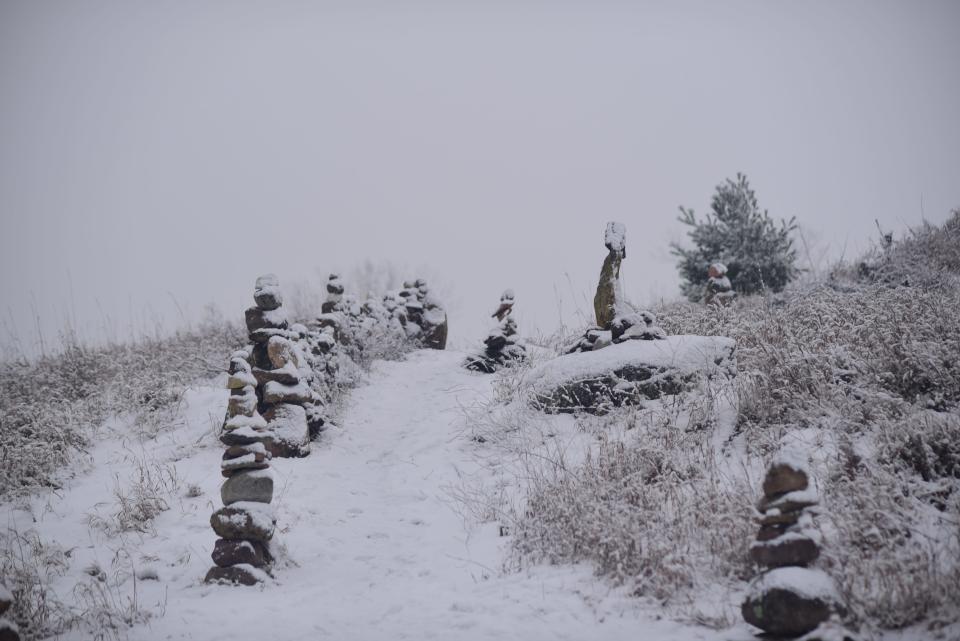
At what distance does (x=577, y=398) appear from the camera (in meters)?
6.84

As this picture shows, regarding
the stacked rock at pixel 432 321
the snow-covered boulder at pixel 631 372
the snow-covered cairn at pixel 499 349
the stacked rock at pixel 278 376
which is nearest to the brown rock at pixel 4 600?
the stacked rock at pixel 278 376

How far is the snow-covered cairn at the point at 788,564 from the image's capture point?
2627mm

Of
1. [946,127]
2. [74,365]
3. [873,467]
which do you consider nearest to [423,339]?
[74,365]

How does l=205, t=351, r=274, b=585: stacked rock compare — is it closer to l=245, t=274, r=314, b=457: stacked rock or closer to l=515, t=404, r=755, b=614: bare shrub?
l=245, t=274, r=314, b=457: stacked rock

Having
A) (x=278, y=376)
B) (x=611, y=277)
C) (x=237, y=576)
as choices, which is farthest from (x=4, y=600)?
(x=611, y=277)

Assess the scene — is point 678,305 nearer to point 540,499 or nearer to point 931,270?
point 931,270

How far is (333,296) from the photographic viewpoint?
12.2m

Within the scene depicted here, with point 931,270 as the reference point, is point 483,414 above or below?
below

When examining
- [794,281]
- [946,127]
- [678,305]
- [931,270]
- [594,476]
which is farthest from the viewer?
[946,127]

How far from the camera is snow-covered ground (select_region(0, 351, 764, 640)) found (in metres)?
3.52

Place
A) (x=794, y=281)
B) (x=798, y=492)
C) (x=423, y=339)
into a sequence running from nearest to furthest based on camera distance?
(x=798, y=492) → (x=794, y=281) → (x=423, y=339)

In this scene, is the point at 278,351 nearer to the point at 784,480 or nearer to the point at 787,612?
the point at 784,480

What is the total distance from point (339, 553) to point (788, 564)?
144 inches

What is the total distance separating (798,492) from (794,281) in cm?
1112
